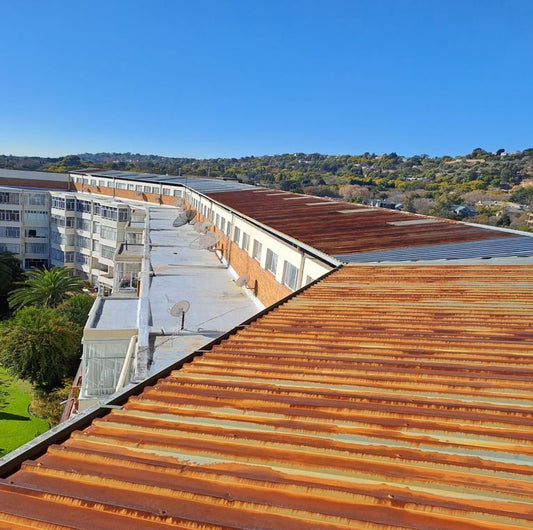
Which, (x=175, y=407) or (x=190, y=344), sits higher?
(x=175, y=407)

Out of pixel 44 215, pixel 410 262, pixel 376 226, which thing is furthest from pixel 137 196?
pixel 410 262

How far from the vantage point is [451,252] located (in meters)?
11.2

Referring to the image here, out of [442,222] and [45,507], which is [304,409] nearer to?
[45,507]

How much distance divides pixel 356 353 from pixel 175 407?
2.25m

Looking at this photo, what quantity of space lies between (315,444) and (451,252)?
901cm

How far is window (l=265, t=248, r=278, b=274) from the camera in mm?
16312

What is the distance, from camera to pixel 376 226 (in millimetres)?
15609

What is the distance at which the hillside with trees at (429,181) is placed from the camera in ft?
218

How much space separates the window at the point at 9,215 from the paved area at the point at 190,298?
3165 cm

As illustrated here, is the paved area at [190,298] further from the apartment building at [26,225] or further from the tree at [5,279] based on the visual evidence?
the apartment building at [26,225]

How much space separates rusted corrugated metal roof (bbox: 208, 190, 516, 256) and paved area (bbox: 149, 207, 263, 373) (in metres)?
3.05

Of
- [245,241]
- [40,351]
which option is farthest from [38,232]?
[245,241]

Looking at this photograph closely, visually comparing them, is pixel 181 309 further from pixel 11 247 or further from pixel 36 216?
pixel 11 247

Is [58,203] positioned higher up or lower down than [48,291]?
higher up
